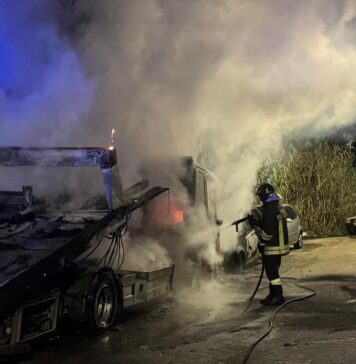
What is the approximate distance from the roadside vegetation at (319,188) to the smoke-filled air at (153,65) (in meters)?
11.6

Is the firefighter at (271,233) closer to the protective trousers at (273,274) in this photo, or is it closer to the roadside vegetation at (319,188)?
the protective trousers at (273,274)

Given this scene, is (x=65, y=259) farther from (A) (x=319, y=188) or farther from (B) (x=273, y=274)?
(A) (x=319, y=188)

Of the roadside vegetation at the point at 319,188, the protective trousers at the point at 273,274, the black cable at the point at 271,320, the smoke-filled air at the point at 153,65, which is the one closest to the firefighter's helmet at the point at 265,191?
the protective trousers at the point at 273,274

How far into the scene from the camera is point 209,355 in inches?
207

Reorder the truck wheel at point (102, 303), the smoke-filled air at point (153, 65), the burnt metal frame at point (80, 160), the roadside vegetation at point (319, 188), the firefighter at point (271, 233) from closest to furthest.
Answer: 1. the truck wheel at point (102, 303)
2. the burnt metal frame at point (80, 160)
3. the firefighter at point (271, 233)
4. the smoke-filled air at point (153, 65)
5. the roadside vegetation at point (319, 188)

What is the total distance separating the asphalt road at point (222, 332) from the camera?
5.22 metres

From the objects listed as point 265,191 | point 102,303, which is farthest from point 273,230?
point 102,303

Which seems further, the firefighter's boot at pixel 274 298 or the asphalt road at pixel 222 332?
the firefighter's boot at pixel 274 298

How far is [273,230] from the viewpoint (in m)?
7.83

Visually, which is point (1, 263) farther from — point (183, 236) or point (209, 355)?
point (183, 236)

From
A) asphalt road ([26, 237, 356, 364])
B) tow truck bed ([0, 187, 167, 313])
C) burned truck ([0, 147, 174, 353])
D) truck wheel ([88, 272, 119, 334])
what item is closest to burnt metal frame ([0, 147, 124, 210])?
burned truck ([0, 147, 174, 353])

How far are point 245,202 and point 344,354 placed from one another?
20.9 ft

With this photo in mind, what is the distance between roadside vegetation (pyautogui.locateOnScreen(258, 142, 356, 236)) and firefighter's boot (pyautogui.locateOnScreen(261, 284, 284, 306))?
13010 mm

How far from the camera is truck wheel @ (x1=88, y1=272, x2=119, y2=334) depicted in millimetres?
5848
